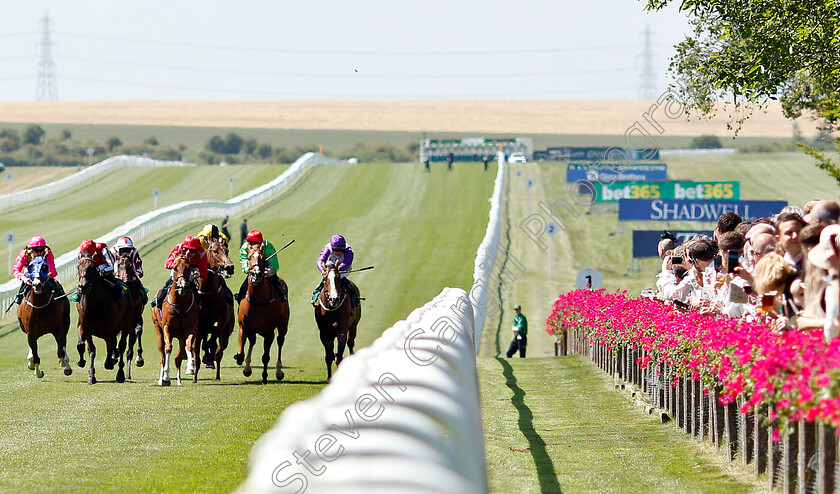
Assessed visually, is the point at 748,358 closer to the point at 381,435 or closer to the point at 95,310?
the point at 381,435

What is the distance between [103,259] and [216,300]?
66.4 inches

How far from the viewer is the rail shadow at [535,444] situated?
336 inches

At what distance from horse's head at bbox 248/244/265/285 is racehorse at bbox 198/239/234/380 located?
480 millimetres

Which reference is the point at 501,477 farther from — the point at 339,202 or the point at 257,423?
the point at 339,202

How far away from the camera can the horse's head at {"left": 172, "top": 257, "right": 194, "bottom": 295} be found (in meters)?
15.7

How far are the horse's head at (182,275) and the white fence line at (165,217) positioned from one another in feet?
43.0

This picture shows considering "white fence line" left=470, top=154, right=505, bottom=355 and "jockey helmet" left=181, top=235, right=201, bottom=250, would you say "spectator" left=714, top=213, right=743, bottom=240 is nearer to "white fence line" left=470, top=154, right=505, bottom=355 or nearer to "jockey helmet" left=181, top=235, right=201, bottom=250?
"jockey helmet" left=181, top=235, right=201, bottom=250

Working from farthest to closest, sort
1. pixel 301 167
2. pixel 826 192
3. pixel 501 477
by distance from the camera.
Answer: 1. pixel 301 167
2. pixel 826 192
3. pixel 501 477

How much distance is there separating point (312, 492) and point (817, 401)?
3303 mm

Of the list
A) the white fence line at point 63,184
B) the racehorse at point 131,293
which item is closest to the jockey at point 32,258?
the racehorse at point 131,293

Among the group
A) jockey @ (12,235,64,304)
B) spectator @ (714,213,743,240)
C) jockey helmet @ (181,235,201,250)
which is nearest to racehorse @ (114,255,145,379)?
jockey @ (12,235,64,304)

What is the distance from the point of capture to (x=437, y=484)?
3.59 m

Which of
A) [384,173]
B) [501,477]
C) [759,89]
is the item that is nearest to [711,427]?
[501,477]

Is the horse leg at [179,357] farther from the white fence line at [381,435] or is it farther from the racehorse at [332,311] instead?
the white fence line at [381,435]
